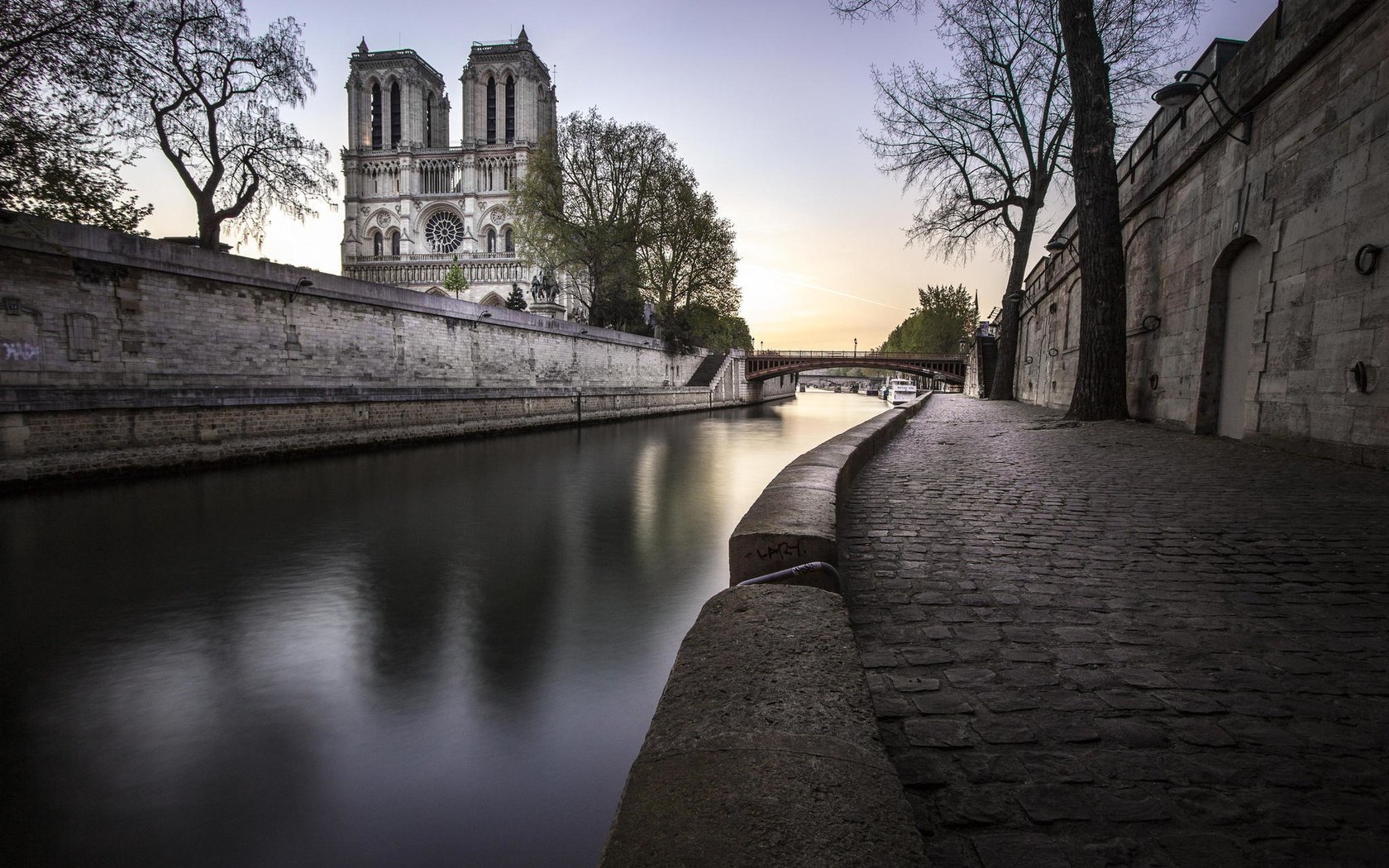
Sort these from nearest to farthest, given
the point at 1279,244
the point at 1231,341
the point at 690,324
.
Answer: the point at 1279,244 < the point at 1231,341 < the point at 690,324

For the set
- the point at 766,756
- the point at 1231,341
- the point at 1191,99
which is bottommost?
the point at 766,756

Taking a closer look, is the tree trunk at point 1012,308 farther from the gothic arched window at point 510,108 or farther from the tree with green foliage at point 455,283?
the gothic arched window at point 510,108

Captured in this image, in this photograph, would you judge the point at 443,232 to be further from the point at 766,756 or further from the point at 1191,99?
the point at 766,756

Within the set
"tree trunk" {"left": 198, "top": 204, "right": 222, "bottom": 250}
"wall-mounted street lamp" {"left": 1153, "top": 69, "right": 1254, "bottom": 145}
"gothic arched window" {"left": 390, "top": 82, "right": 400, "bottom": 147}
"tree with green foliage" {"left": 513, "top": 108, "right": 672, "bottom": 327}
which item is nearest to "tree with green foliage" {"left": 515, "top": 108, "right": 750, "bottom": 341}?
"tree with green foliage" {"left": 513, "top": 108, "right": 672, "bottom": 327}

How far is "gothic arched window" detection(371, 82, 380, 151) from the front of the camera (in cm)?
6706

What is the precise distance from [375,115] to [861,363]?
59.9 metres

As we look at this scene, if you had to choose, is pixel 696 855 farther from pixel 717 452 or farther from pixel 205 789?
pixel 717 452

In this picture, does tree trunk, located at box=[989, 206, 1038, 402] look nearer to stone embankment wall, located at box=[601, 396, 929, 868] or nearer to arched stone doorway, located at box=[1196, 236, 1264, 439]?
arched stone doorway, located at box=[1196, 236, 1264, 439]

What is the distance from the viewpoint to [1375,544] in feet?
11.2

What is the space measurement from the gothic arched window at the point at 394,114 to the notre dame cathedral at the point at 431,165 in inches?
3.5

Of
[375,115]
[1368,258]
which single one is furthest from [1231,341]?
[375,115]

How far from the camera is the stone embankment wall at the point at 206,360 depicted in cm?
1005

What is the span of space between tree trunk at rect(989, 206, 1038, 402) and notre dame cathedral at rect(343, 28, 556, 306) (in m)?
46.6

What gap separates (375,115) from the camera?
68.1 meters
